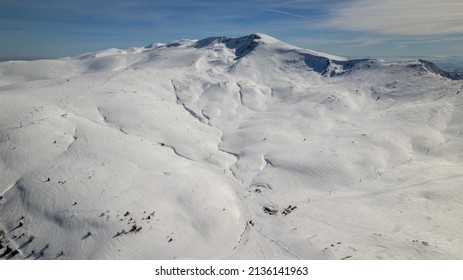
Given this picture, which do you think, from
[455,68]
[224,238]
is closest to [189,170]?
[224,238]

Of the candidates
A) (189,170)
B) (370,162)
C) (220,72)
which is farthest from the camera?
(220,72)

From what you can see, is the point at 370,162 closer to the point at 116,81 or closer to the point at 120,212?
the point at 120,212

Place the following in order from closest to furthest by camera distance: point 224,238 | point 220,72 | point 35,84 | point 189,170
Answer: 1. point 224,238
2. point 189,170
3. point 35,84
4. point 220,72

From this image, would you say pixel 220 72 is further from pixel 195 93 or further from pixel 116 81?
pixel 116 81

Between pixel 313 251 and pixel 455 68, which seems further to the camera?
pixel 455 68

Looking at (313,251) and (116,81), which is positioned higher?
(116,81)

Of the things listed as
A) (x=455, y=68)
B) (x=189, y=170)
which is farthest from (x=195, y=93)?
(x=455, y=68)

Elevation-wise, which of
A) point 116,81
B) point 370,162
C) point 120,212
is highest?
point 116,81
